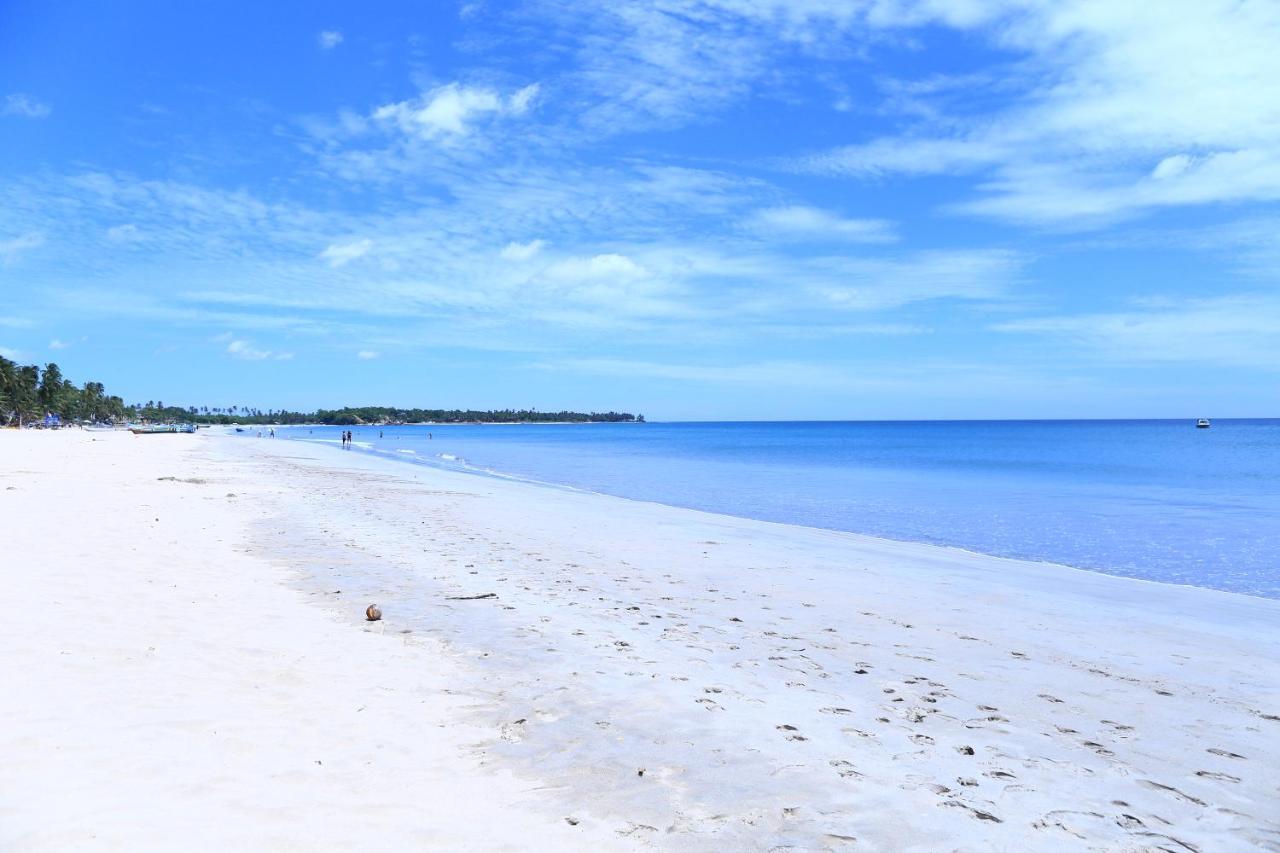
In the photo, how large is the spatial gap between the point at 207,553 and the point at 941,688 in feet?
37.2

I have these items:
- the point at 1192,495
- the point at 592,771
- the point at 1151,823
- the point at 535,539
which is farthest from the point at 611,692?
the point at 1192,495

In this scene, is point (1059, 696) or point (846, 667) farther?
point (846, 667)

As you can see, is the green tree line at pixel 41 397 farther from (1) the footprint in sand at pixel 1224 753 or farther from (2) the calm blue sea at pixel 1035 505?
(1) the footprint in sand at pixel 1224 753

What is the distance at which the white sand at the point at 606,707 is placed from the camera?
4.47 metres

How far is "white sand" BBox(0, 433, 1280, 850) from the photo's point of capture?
4.47 m

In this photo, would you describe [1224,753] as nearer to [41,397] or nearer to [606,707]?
[606,707]

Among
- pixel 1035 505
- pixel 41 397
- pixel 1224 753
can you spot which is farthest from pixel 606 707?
pixel 41 397

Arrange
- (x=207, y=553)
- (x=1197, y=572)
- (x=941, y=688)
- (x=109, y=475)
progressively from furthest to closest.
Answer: (x=109, y=475)
(x=1197, y=572)
(x=207, y=553)
(x=941, y=688)

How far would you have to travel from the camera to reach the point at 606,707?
645cm

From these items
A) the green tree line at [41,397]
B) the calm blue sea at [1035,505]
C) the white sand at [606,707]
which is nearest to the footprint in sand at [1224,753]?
the white sand at [606,707]

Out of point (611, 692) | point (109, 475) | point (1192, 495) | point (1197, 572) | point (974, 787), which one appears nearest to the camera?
point (974, 787)

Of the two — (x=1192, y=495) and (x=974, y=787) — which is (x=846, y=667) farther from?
(x=1192, y=495)

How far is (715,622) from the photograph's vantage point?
382 inches

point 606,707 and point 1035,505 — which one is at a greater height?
point 606,707
